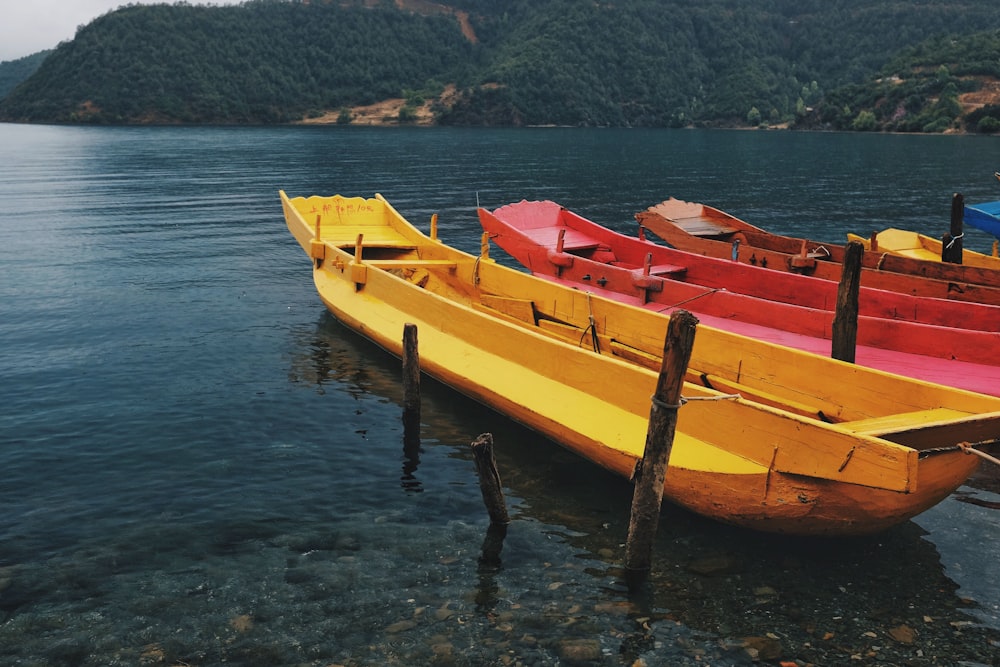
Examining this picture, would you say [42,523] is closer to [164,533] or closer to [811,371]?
[164,533]

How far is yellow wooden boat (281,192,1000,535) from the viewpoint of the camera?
8039mm

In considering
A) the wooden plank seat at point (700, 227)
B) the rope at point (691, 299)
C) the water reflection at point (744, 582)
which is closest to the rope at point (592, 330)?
the rope at point (691, 299)

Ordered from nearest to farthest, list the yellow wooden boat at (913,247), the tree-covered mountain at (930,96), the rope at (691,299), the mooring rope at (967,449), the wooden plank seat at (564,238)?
the mooring rope at (967,449)
the rope at (691,299)
the yellow wooden boat at (913,247)
the wooden plank seat at (564,238)
the tree-covered mountain at (930,96)

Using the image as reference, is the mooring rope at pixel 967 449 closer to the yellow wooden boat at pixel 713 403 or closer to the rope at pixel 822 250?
the yellow wooden boat at pixel 713 403

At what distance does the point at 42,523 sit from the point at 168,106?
5547 inches

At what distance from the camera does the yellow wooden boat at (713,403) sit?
804 centimetres

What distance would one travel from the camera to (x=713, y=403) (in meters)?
9.14

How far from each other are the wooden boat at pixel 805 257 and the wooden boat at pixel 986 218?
25.5 ft

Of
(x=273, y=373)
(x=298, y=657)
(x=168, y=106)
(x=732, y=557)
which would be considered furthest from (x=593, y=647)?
(x=168, y=106)

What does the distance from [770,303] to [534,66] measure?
5970 inches

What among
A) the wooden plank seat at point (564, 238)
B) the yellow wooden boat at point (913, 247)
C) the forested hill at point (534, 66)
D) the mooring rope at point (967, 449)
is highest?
the forested hill at point (534, 66)

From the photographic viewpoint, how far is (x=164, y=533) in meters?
9.48

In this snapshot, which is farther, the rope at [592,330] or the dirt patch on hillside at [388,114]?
the dirt patch on hillside at [388,114]

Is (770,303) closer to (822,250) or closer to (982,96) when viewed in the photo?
(822,250)
